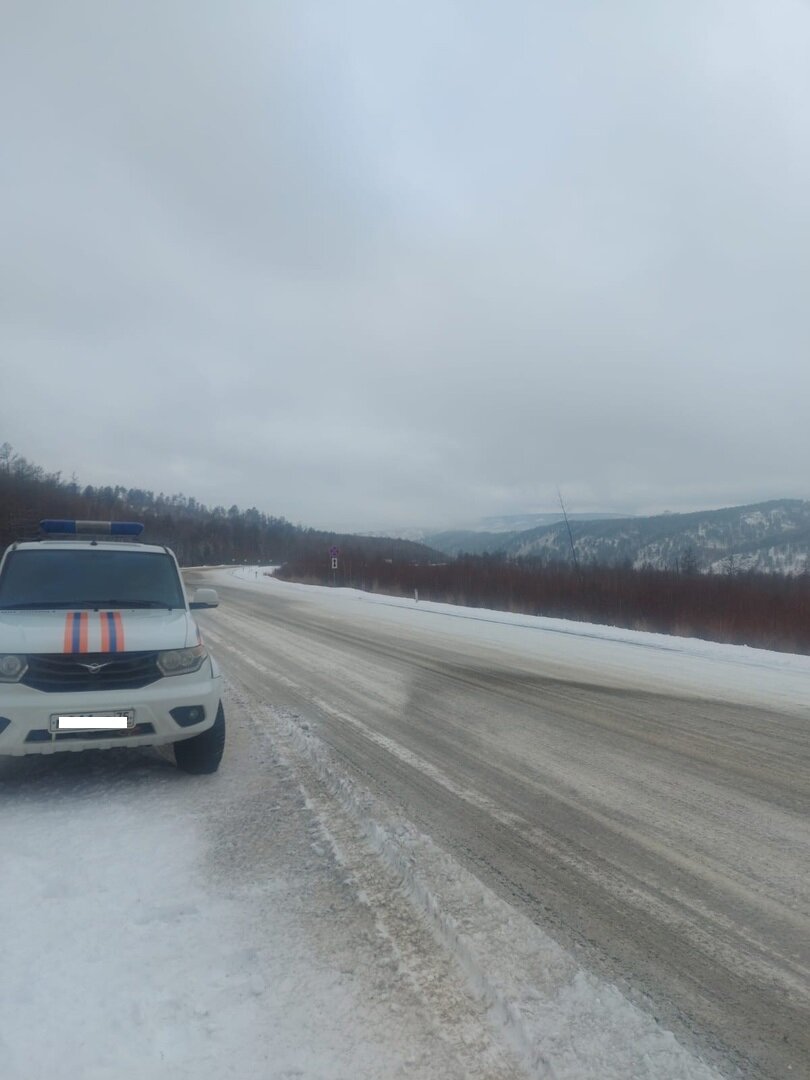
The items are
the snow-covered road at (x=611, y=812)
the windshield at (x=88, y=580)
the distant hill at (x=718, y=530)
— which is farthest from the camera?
the distant hill at (x=718, y=530)

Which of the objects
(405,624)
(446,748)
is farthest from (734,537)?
(446,748)

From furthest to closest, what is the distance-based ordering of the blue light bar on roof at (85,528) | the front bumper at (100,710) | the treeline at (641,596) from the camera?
1. the treeline at (641,596)
2. the blue light bar on roof at (85,528)
3. the front bumper at (100,710)

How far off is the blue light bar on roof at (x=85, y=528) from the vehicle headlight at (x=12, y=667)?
93.9 inches

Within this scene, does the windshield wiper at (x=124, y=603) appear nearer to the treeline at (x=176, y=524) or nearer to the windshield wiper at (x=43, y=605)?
the windshield wiper at (x=43, y=605)

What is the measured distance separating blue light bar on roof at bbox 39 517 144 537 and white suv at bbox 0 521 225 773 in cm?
66

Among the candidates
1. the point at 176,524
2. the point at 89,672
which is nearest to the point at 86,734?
the point at 89,672

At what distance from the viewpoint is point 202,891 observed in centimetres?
361

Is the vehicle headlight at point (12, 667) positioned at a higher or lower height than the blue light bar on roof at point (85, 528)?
lower

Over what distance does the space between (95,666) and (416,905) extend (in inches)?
114

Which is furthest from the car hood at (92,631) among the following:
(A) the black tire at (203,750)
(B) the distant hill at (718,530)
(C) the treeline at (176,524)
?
(B) the distant hill at (718,530)

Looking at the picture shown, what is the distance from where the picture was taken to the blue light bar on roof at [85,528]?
7020mm

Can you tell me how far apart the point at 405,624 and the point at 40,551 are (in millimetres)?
13538

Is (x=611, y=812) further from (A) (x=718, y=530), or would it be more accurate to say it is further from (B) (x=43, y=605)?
(A) (x=718, y=530)

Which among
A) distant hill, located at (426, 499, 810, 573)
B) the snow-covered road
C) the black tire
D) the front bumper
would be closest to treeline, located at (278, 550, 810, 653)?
the snow-covered road
